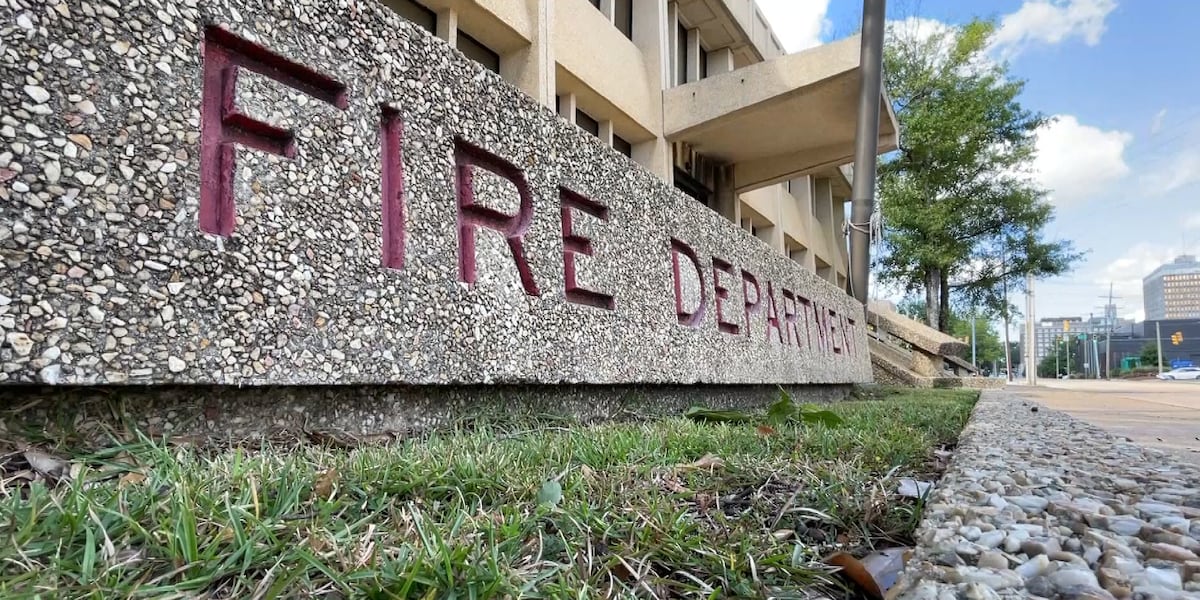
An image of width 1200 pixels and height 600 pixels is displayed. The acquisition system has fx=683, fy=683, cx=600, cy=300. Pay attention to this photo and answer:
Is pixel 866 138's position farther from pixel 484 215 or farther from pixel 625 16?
pixel 484 215

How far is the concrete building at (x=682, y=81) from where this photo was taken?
6.26 m

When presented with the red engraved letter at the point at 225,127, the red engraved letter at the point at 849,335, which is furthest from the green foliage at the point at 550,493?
the red engraved letter at the point at 849,335

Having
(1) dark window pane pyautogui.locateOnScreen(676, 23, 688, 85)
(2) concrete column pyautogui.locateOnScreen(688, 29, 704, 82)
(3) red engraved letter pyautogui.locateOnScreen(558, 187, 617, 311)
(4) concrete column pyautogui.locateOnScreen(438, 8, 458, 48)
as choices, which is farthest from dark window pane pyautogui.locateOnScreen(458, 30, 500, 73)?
(2) concrete column pyautogui.locateOnScreen(688, 29, 704, 82)

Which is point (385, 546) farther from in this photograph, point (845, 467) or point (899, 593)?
point (845, 467)

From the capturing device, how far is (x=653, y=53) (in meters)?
8.88

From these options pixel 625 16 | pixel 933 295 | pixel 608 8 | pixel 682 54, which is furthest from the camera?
pixel 933 295

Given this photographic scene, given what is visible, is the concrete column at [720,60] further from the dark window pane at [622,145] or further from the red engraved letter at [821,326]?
the red engraved letter at [821,326]

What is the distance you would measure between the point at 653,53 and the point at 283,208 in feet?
24.9

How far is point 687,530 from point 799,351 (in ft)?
19.6

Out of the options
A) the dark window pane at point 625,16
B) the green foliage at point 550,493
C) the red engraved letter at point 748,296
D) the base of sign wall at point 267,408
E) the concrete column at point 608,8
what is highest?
the dark window pane at point 625,16

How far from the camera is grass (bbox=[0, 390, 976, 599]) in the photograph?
949 millimetres

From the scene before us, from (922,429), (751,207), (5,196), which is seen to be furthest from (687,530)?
(751,207)

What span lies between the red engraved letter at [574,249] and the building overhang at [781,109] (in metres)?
5.59

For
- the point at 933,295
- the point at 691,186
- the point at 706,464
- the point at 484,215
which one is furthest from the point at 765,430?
the point at 933,295
